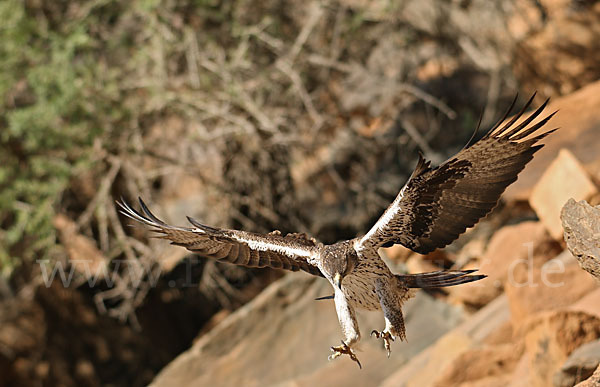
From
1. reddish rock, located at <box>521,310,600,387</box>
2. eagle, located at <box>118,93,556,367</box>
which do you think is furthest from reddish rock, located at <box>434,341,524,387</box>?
eagle, located at <box>118,93,556,367</box>

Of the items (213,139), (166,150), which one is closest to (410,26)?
(213,139)

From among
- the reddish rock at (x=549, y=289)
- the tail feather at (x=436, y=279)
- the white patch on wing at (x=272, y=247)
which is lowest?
the reddish rock at (x=549, y=289)

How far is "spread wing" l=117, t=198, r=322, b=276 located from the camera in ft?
10.6

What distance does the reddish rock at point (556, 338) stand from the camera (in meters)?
3.68

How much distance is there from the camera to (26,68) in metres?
7.66

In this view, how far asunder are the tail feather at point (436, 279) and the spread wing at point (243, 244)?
491 mm

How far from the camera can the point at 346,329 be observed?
296 cm

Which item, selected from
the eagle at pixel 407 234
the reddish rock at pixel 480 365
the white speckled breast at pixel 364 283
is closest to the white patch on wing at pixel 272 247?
the eagle at pixel 407 234

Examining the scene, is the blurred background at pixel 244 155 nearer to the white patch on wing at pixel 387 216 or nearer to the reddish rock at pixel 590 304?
the reddish rock at pixel 590 304

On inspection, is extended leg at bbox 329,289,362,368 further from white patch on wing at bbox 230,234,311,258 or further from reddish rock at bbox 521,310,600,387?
reddish rock at bbox 521,310,600,387

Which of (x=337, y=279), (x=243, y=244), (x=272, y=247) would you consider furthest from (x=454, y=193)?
(x=243, y=244)

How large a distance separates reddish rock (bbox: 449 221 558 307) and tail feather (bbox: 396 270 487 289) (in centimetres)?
217

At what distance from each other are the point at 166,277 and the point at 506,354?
→ 568 centimetres

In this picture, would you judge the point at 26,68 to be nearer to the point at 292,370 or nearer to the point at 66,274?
the point at 66,274
